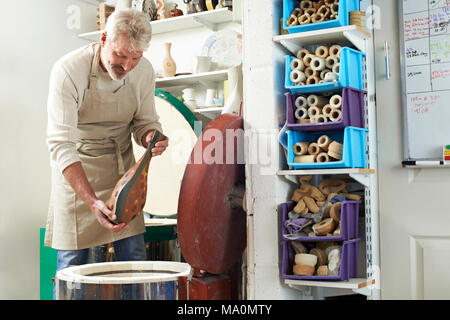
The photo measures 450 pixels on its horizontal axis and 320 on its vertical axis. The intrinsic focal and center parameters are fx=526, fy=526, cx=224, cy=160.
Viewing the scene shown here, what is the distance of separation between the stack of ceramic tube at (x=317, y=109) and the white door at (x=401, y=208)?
0.61 metres

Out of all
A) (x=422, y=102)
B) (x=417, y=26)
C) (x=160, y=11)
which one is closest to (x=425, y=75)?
(x=422, y=102)

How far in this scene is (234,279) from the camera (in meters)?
2.23

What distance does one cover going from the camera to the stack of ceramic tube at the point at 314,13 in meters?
2.12

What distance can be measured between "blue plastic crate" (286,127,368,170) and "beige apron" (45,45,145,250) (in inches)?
33.0

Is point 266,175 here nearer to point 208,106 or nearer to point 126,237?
point 126,237

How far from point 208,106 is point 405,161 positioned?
60.5 inches

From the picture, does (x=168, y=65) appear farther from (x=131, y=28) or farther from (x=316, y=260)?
(x=316, y=260)

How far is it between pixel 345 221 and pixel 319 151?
30cm

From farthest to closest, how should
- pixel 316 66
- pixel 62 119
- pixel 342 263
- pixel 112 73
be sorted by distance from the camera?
pixel 112 73 → pixel 62 119 → pixel 316 66 → pixel 342 263

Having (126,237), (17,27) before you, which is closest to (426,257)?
(126,237)

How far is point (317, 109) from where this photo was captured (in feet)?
6.97

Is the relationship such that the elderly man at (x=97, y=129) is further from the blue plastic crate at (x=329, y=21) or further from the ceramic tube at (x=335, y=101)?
the ceramic tube at (x=335, y=101)

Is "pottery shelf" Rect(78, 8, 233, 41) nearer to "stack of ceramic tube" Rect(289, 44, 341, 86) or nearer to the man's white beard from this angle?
the man's white beard

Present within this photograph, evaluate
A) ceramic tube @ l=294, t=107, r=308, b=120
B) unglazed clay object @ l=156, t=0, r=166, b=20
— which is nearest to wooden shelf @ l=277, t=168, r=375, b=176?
ceramic tube @ l=294, t=107, r=308, b=120
